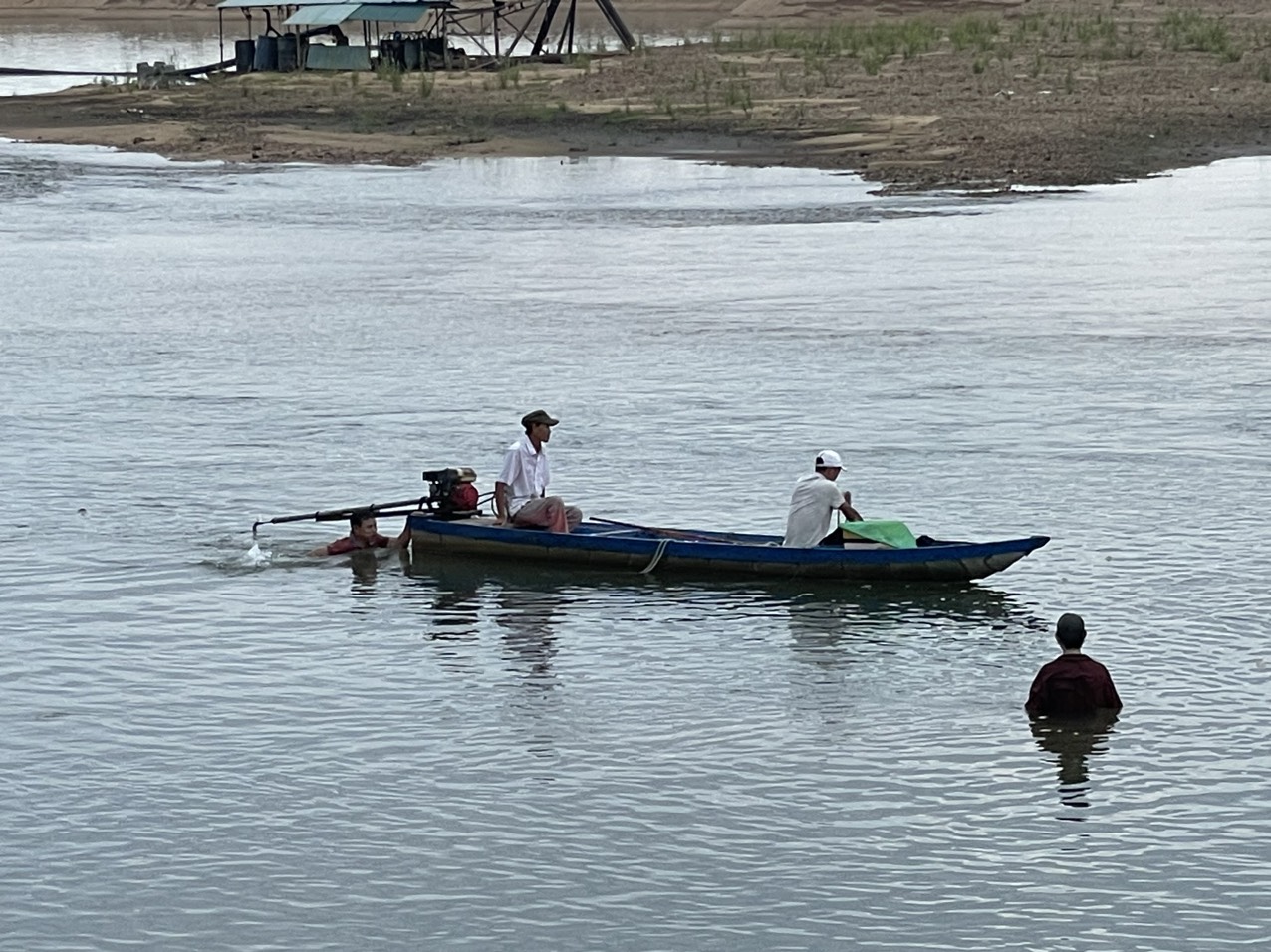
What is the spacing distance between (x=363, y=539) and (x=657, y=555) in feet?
9.30

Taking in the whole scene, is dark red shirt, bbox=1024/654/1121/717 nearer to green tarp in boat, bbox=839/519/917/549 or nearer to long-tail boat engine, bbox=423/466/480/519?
green tarp in boat, bbox=839/519/917/549

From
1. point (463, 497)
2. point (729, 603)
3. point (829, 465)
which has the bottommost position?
point (729, 603)

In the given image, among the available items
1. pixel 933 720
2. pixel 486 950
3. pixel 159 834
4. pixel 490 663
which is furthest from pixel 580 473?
pixel 486 950

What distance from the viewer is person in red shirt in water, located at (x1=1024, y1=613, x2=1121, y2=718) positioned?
1494 centimetres

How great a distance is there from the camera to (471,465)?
Result: 22984mm

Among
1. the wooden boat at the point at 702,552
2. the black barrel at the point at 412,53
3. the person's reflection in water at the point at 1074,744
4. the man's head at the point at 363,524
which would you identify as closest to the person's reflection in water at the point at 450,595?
the wooden boat at the point at 702,552

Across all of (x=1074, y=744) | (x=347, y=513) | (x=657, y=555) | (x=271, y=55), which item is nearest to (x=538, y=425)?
(x=657, y=555)

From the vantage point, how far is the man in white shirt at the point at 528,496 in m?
19.2

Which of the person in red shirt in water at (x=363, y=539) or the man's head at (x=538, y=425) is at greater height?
the man's head at (x=538, y=425)

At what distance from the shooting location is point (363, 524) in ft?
65.1

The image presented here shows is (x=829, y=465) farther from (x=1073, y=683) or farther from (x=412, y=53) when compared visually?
(x=412, y=53)

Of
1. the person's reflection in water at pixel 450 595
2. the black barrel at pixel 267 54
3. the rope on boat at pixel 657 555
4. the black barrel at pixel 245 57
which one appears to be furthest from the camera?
the black barrel at pixel 245 57

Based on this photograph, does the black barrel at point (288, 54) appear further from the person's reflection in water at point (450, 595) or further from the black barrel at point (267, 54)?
the person's reflection in water at point (450, 595)

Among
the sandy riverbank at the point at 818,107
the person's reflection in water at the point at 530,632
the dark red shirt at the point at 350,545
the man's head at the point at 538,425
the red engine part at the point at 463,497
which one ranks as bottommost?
the person's reflection in water at the point at 530,632
